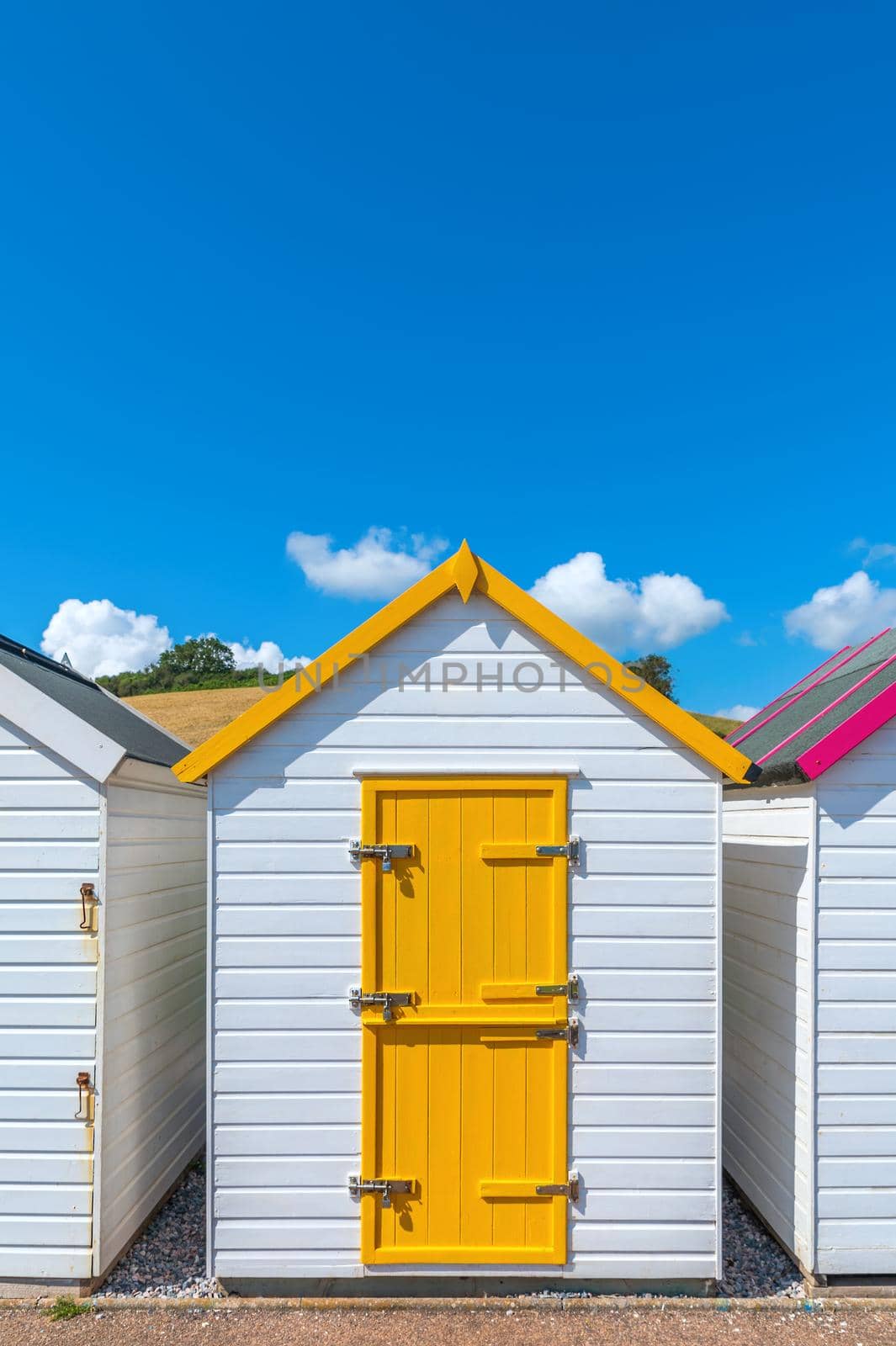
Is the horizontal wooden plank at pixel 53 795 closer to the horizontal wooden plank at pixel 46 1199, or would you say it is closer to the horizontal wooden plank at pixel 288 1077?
the horizontal wooden plank at pixel 288 1077

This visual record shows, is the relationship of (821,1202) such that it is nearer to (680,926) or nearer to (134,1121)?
(680,926)

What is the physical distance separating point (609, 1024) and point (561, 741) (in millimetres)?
1661

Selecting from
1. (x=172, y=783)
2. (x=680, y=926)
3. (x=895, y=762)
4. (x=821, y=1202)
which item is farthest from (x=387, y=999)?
(x=895, y=762)

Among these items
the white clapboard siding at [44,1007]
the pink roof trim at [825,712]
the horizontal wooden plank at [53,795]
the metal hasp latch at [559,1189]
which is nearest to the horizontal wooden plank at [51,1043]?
the white clapboard siding at [44,1007]

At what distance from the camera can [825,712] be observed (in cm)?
507

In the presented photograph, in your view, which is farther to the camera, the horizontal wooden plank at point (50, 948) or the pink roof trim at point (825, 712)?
the pink roof trim at point (825, 712)

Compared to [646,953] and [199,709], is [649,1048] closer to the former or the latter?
[646,953]

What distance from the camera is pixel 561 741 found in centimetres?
446

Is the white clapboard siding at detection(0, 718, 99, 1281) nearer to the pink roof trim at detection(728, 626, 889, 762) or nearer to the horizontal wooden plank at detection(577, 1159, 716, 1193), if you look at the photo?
the horizontal wooden plank at detection(577, 1159, 716, 1193)

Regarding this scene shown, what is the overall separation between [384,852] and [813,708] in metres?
3.49

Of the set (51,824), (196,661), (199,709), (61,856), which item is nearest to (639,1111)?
(61,856)

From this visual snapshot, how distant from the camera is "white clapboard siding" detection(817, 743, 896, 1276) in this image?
438 cm

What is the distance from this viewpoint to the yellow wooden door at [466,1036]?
4320 mm

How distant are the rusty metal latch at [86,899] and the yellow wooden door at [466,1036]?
159cm
